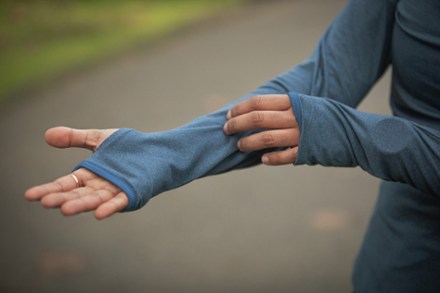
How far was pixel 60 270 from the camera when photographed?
2055 millimetres

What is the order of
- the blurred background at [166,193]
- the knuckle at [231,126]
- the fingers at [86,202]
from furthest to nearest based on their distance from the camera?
the blurred background at [166,193] < the knuckle at [231,126] < the fingers at [86,202]

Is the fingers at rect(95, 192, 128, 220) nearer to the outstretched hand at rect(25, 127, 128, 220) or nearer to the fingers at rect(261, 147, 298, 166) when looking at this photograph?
the outstretched hand at rect(25, 127, 128, 220)

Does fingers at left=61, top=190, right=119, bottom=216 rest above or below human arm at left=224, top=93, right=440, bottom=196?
above

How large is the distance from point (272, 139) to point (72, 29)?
3619 millimetres

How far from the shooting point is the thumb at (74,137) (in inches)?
33.4

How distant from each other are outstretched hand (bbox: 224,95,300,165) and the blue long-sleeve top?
25mm

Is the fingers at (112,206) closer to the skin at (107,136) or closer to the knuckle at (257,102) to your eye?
the skin at (107,136)

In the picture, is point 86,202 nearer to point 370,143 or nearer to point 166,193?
point 370,143

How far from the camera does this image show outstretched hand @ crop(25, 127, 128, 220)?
0.75 metres

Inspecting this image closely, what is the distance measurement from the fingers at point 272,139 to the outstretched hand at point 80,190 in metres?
0.28

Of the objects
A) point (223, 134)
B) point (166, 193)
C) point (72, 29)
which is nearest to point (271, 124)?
point (223, 134)

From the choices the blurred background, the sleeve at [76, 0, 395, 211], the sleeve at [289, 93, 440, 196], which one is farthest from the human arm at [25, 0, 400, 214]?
the blurred background

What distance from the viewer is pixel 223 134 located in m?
0.98

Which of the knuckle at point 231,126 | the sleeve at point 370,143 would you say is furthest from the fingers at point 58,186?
the sleeve at point 370,143
